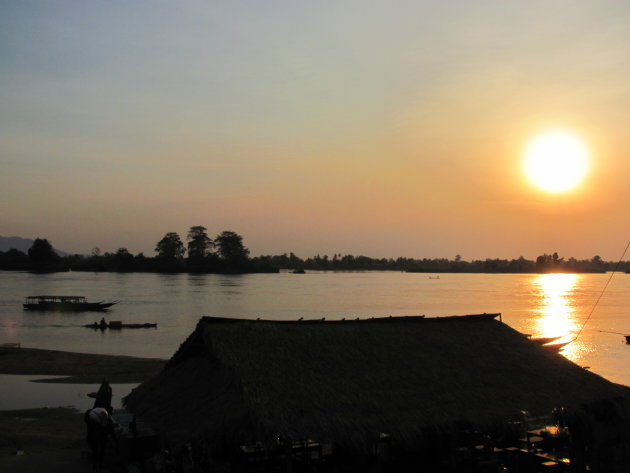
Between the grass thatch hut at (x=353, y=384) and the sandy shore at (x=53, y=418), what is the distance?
7.20 ft

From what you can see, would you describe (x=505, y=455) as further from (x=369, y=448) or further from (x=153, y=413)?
(x=153, y=413)

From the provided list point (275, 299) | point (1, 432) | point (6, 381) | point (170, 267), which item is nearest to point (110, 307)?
point (275, 299)

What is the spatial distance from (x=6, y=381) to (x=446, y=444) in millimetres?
19499

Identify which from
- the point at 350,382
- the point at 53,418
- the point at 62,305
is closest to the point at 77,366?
the point at 53,418

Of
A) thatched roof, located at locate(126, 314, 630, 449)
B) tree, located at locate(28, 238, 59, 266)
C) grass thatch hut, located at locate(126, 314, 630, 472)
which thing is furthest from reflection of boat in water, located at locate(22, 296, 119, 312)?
tree, located at locate(28, 238, 59, 266)

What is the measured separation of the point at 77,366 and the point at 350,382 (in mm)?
20900

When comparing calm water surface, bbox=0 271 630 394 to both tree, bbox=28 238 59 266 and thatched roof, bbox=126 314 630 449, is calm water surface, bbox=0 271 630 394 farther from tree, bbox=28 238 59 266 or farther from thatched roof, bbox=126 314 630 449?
tree, bbox=28 238 59 266

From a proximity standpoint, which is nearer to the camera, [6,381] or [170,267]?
[6,381]

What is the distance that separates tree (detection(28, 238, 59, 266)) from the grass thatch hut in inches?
6280

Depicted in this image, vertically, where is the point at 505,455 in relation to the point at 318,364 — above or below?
below

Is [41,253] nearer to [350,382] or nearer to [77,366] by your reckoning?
[77,366]

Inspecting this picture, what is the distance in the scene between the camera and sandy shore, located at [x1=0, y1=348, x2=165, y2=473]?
1115cm

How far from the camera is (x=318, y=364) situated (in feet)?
31.8

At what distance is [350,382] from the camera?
9.36 metres
